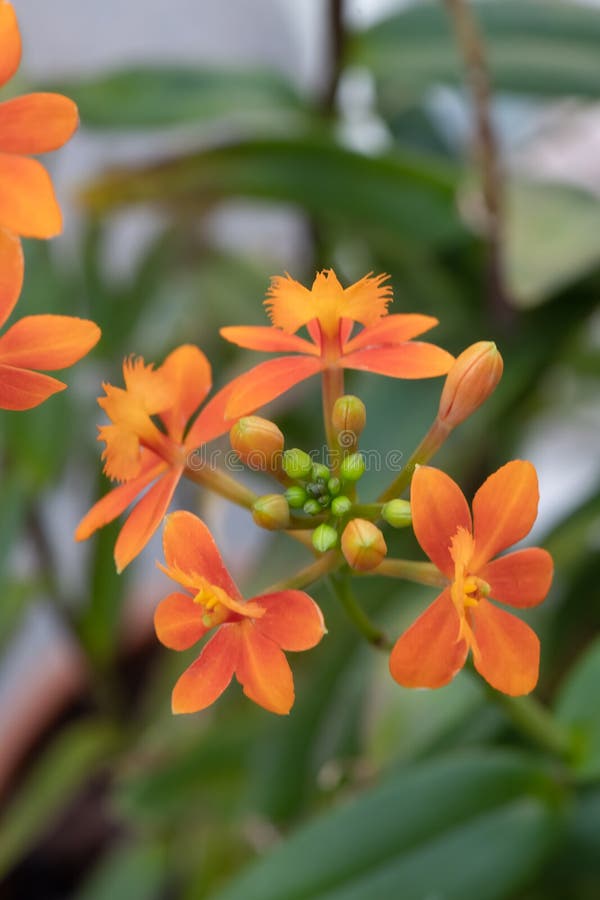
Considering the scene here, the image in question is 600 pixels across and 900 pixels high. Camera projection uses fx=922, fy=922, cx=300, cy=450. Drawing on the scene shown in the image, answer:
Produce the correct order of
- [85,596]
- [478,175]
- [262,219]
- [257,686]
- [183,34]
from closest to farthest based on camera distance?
[257,686] < [478,175] < [85,596] < [183,34] < [262,219]

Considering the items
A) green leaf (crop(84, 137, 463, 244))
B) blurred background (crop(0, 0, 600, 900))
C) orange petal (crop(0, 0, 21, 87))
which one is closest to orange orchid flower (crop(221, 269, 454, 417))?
orange petal (crop(0, 0, 21, 87))

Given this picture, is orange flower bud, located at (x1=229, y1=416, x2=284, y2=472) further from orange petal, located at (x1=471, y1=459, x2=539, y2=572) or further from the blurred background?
the blurred background

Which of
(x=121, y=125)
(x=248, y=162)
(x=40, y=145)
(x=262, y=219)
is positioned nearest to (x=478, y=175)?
(x=248, y=162)

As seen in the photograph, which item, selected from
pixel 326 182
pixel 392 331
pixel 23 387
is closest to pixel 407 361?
pixel 392 331

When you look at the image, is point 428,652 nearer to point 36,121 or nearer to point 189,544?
point 189,544

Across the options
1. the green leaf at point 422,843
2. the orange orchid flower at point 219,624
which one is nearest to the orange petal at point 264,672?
the orange orchid flower at point 219,624

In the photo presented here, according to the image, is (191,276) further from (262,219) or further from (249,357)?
(262,219)
